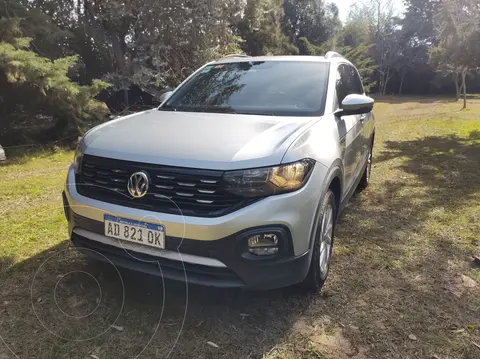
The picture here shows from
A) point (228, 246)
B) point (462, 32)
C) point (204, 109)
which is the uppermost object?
point (462, 32)

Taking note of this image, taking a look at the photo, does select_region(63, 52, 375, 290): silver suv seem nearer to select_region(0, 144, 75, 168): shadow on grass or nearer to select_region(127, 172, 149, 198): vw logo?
select_region(127, 172, 149, 198): vw logo

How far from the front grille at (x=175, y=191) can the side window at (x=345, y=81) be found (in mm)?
1652

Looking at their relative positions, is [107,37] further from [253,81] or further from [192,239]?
[192,239]

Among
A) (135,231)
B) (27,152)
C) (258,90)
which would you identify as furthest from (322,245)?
(27,152)

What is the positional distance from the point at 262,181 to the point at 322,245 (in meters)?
0.82

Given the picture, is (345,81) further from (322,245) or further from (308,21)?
(308,21)

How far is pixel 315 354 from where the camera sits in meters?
2.17

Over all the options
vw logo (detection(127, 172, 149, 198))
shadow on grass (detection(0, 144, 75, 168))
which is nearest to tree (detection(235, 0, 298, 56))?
shadow on grass (detection(0, 144, 75, 168))

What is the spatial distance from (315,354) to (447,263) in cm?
174

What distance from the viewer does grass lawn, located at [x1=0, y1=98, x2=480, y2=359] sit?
7.23 ft

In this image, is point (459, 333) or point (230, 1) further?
point (230, 1)

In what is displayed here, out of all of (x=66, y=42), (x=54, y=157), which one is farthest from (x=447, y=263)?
(x=66, y=42)

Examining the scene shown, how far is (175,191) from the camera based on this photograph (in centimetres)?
215

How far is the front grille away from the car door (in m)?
1.32
